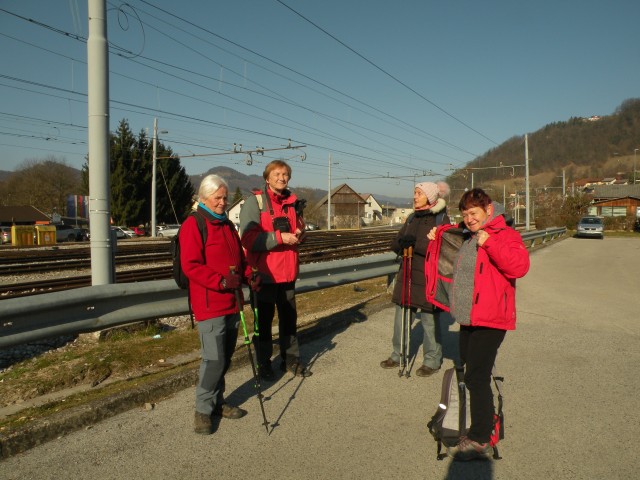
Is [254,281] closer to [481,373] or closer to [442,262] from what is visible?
[442,262]

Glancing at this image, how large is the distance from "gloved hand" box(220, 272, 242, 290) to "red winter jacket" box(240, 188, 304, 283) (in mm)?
861

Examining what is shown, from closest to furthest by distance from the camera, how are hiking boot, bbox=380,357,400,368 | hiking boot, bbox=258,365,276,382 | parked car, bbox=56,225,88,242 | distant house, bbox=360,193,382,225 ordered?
hiking boot, bbox=258,365,276,382
hiking boot, bbox=380,357,400,368
parked car, bbox=56,225,88,242
distant house, bbox=360,193,382,225

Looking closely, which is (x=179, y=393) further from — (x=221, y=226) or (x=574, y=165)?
(x=574, y=165)

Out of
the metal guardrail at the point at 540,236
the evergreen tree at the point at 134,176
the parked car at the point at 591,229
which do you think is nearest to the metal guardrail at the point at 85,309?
the metal guardrail at the point at 540,236

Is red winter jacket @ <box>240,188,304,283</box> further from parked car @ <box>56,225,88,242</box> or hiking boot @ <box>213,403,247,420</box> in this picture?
parked car @ <box>56,225,88,242</box>

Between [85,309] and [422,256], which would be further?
[422,256]

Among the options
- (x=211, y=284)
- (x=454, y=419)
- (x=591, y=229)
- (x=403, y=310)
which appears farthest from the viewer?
(x=591, y=229)

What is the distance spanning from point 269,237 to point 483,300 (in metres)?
1.96

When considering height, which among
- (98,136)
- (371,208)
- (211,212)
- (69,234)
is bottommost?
(69,234)

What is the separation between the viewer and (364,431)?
3848 millimetres

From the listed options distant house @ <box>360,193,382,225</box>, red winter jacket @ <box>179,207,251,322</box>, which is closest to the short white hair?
red winter jacket @ <box>179,207,251,322</box>

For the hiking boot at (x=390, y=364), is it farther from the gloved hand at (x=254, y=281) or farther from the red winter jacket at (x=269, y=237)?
the gloved hand at (x=254, y=281)

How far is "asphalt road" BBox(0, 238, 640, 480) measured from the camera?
329 centimetres

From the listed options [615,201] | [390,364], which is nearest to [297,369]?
[390,364]
